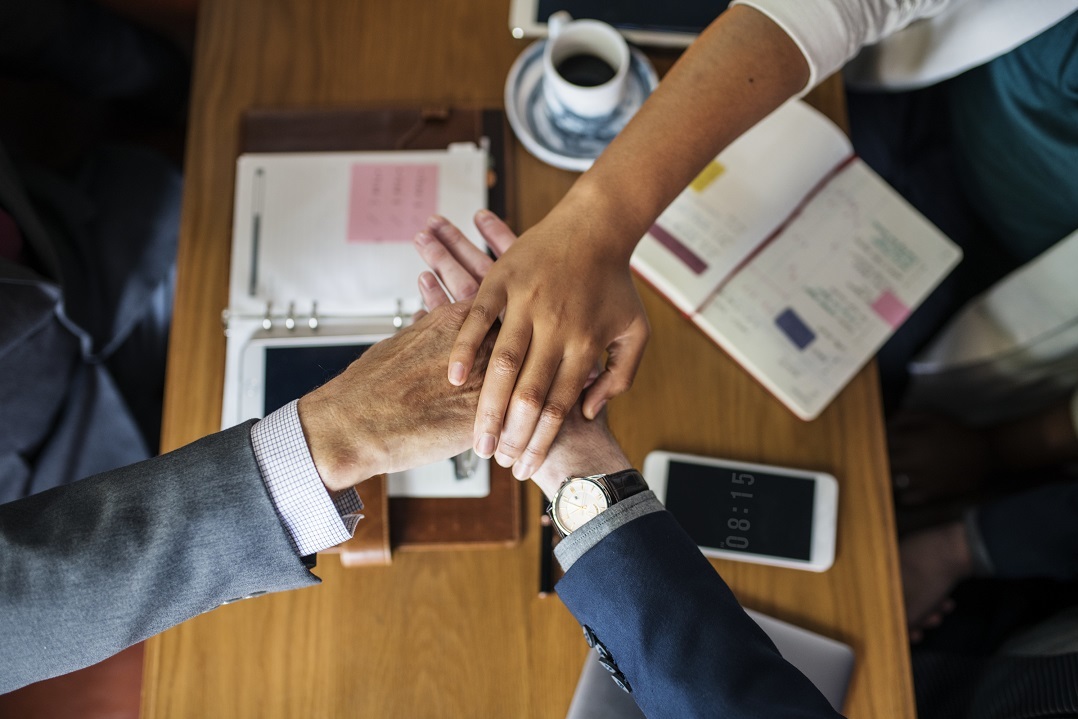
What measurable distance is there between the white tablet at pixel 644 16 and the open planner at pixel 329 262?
0.73 ft

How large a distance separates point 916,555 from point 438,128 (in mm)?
1043

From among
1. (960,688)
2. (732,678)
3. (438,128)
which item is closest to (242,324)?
(438,128)

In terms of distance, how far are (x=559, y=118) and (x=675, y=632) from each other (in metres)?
0.64

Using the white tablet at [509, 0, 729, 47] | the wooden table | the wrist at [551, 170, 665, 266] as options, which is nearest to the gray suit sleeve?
the wooden table

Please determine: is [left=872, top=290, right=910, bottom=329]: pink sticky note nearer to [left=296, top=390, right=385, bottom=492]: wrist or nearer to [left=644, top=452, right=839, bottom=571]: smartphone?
[left=644, top=452, right=839, bottom=571]: smartphone

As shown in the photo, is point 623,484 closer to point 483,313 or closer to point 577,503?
point 577,503

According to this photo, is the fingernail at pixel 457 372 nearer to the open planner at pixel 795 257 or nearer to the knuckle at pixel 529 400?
the knuckle at pixel 529 400

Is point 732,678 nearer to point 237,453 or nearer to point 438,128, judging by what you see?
point 237,453

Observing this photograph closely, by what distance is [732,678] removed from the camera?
2.08ft

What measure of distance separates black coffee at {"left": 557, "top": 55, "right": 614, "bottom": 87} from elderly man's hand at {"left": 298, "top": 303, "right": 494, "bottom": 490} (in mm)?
332

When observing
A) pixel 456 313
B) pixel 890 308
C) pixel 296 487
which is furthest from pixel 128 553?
pixel 890 308

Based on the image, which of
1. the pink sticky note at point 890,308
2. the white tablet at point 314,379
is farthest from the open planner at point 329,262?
the pink sticky note at point 890,308

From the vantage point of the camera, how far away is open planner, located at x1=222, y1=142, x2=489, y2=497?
858 mm

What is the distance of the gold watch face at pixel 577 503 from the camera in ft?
2.32
